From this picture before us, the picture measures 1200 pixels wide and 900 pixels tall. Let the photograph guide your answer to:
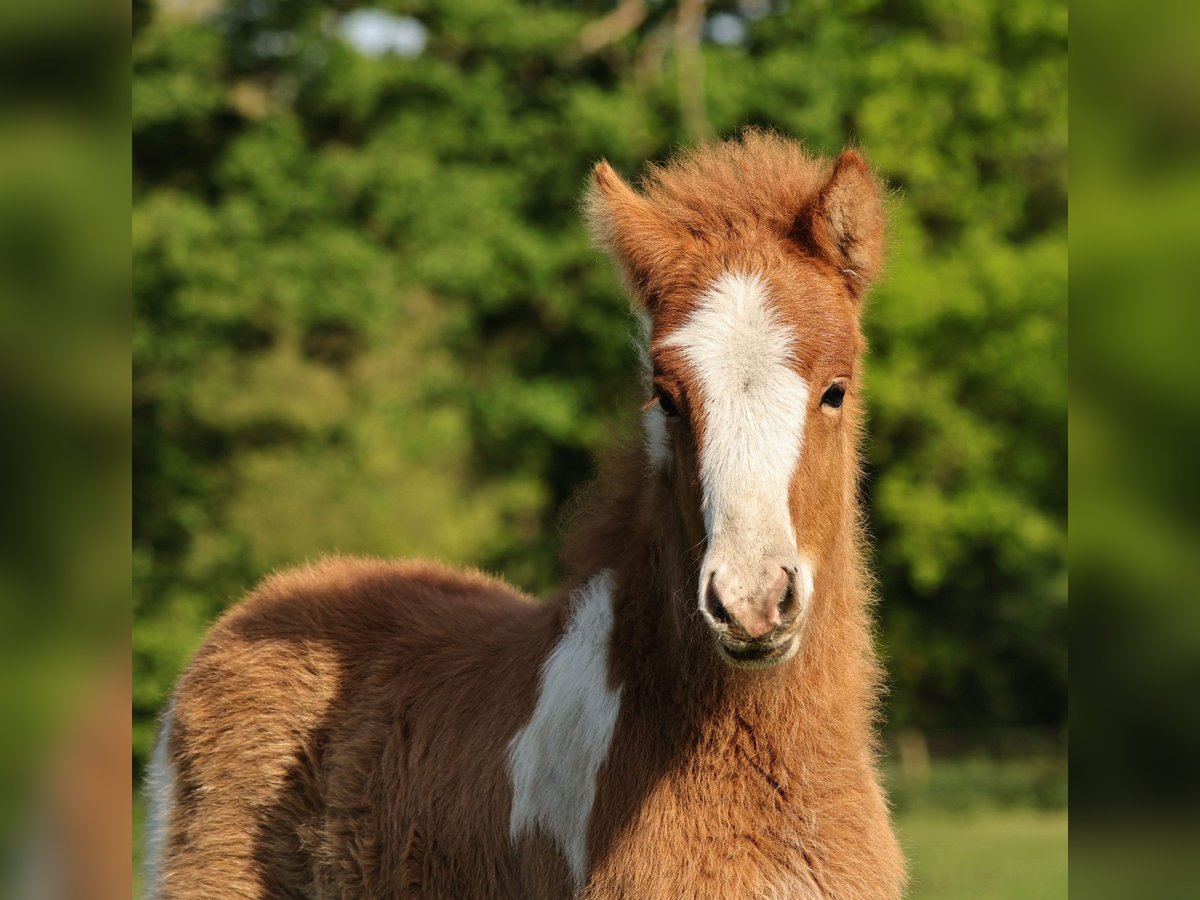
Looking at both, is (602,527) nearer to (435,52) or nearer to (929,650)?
(435,52)

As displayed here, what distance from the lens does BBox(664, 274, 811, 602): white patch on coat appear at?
127 inches

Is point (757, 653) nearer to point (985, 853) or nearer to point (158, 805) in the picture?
point (158, 805)

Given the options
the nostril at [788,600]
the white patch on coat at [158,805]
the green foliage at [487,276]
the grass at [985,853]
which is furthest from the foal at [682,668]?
the green foliage at [487,276]

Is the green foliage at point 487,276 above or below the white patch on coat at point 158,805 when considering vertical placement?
above

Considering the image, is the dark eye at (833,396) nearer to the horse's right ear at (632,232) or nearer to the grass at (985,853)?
the horse's right ear at (632,232)

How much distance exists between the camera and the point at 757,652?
128 inches

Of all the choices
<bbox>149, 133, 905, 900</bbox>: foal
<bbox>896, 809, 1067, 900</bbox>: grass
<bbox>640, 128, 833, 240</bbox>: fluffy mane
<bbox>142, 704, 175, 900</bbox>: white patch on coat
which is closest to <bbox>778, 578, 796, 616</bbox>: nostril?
<bbox>149, 133, 905, 900</bbox>: foal

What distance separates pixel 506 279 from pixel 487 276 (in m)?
0.50

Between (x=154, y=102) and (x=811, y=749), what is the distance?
67.1 feet

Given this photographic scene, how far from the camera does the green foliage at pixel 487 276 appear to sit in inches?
869

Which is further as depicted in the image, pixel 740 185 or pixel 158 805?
pixel 158 805

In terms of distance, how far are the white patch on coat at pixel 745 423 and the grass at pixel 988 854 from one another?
25.6 ft

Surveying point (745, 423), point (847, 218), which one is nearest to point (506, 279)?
point (847, 218)

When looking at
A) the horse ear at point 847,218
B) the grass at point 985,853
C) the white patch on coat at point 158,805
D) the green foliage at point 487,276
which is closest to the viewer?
the horse ear at point 847,218
